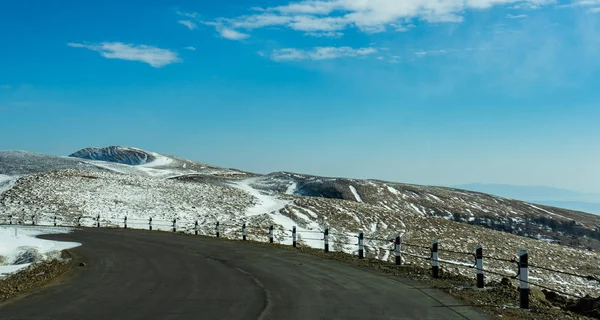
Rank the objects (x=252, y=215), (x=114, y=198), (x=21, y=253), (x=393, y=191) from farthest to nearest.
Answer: (x=393, y=191)
(x=114, y=198)
(x=252, y=215)
(x=21, y=253)

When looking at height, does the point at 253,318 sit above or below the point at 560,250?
above

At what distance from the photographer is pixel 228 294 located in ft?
39.5

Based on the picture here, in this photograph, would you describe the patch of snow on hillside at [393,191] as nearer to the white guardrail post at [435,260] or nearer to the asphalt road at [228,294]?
the asphalt road at [228,294]

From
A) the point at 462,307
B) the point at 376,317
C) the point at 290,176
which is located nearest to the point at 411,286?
the point at 462,307

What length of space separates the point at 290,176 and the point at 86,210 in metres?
115

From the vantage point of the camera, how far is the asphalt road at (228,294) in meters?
9.80

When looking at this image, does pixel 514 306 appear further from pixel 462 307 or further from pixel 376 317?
pixel 376 317

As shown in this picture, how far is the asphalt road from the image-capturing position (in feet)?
32.2

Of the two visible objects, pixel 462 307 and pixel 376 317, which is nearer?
pixel 376 317

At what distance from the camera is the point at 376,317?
946cm

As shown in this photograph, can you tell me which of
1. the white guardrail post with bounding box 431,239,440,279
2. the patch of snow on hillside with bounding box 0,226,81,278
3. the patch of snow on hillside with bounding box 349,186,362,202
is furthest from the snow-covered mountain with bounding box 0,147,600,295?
the patch of snow on hillside with bounding box 349,186,362,202

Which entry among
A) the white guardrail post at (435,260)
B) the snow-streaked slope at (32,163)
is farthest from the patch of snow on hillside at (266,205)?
the snow-streaked slope at (32,163)

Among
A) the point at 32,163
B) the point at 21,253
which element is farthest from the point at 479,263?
the point at 32,163

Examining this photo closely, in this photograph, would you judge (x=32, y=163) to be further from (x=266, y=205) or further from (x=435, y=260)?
(x=435, y=260)
